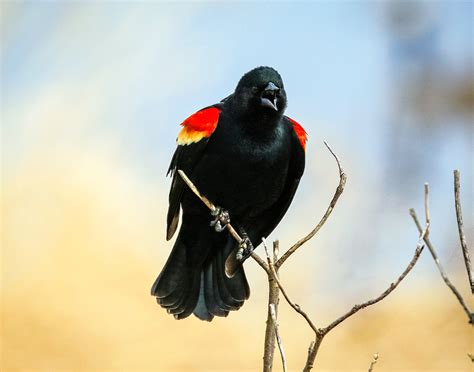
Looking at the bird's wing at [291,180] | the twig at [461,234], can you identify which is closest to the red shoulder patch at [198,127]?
the bird's wing at [291,180]

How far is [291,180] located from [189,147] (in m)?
0.55

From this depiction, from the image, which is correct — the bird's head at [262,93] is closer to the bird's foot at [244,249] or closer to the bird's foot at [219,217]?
Answer: the bird's foot at [219,217]

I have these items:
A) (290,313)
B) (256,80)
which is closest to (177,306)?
(256,80)

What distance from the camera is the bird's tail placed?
12.2 ft

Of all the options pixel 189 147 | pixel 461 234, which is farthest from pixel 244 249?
pixel 461 234

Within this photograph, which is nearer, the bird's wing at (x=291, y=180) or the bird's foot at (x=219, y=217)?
the bird's foot at (x=219, y=217)

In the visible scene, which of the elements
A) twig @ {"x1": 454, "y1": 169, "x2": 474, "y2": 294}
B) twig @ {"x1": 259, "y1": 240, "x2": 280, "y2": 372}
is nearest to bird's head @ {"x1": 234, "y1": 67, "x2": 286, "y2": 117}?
twig @ {"x1": 259, "y1": 240, "x2": 280, "y2": 372}

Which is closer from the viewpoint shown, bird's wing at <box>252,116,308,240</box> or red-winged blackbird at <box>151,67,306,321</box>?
red-winged blackbird at <box>151,67,306,321</box>

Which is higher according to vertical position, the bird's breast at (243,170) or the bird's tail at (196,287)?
the bird's breast at (243,170)

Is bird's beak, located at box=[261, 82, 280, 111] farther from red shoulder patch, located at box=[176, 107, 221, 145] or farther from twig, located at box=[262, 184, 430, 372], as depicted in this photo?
twig, located at box=[262, 184, 430, 372]

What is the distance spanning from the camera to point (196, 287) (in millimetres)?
3762

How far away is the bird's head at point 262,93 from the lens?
10.9ft

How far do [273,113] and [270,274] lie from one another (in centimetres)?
142

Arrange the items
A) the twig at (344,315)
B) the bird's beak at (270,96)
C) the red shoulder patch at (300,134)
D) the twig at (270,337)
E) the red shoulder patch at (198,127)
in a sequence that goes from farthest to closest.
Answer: the red shoulder patch at (300,134), the red shoulder patch at (198,127), the bird's beak at (270,96), the twig at (270,337), the twig at (344,315)
